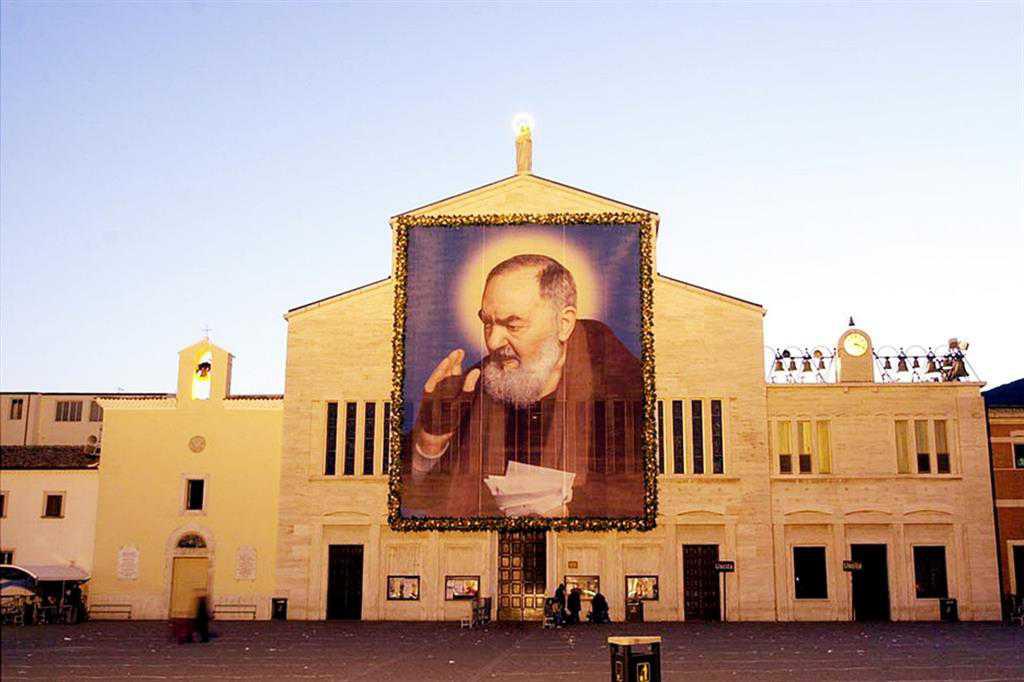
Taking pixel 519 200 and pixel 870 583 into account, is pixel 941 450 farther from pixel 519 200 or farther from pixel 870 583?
pixel 519 200

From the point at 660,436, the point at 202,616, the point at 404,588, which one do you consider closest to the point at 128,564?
the point at 404,588

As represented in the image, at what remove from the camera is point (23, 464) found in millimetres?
46281

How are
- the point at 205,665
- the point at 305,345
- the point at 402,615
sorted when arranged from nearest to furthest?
1. the point at 205,665
2. the point at 402,615
3. the point at 305,345

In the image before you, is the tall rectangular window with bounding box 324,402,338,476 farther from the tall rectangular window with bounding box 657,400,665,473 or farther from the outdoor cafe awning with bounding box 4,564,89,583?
the tall rectangular window with bounding box 657,400,665,473

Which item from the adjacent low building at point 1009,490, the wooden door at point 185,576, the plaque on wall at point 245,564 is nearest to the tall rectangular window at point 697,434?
the adjacent low building at point 1009,490

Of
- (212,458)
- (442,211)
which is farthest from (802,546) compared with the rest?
(212,458)

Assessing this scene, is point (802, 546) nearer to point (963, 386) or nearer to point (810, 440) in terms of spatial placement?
point (810, 440)

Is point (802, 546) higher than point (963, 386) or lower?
lower

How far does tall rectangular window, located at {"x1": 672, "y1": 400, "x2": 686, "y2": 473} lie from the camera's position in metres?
43.2

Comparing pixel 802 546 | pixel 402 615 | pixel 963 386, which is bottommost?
pixel 402 615

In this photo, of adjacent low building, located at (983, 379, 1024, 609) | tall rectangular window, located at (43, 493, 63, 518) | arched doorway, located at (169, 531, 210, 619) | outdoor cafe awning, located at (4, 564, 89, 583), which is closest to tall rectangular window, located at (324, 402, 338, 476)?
arched doorway, located at (169, 531, 210, 619)

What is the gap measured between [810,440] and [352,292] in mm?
19722

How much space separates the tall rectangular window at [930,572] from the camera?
42.3 meters

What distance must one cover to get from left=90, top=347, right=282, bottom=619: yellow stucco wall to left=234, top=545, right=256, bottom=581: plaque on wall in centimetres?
9
